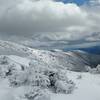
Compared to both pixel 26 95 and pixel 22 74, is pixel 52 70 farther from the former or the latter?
pixel 26 95

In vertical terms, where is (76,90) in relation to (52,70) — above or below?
below

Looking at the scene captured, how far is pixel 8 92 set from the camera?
23938 millimetres

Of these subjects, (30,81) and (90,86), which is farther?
(90,86)

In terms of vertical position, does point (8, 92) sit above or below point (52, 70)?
below

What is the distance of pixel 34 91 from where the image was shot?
22844 mm

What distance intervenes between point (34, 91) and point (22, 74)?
3344 millimetres

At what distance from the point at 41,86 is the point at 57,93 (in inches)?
52.9

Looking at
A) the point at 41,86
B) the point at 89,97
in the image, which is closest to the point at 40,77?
the point at 41,86

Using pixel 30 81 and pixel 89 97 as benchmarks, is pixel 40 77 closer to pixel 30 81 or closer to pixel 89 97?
pixel 30 81

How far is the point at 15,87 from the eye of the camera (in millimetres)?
24844

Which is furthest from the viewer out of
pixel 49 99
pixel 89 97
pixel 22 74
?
pixel 22 74

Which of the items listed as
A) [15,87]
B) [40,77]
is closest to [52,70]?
[40,77]

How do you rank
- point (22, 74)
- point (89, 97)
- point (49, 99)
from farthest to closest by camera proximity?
1. point (22, 74)
2. point (89, 97)
3. point (49, 99)

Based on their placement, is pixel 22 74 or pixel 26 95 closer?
pixel 26 95
